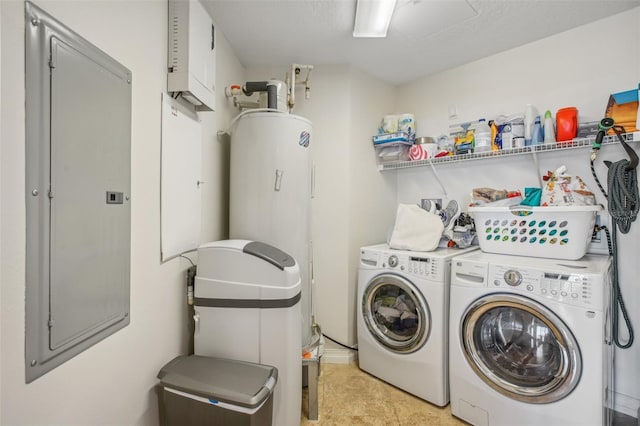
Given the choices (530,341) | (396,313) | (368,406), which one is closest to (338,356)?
(368,406)

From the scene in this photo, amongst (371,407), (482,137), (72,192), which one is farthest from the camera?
(482,137)

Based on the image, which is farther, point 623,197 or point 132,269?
point 623,197

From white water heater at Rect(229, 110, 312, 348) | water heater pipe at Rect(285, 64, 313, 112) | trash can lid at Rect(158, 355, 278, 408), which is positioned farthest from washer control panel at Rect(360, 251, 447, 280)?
water heater pipe at Rect(285, 64, 313, 112)

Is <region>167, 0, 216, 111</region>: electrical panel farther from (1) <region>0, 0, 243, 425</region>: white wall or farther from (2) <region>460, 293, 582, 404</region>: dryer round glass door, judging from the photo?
(2) <region>460, 293, 582, 404</region>: dryer round glass door

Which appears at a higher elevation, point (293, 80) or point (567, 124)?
point (293, 80)

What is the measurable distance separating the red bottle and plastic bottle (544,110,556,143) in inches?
1.7

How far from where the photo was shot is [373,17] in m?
1.71

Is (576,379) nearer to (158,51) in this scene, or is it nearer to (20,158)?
(20,158)

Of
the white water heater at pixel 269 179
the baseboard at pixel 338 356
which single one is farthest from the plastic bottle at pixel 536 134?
the baseboard at pixel 338 356

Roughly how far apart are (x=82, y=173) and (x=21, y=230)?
23 cm

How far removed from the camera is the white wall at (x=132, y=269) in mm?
711

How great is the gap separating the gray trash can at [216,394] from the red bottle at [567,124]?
2.20m

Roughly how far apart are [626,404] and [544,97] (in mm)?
1990

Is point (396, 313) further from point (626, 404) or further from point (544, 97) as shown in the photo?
point (544, 97)
